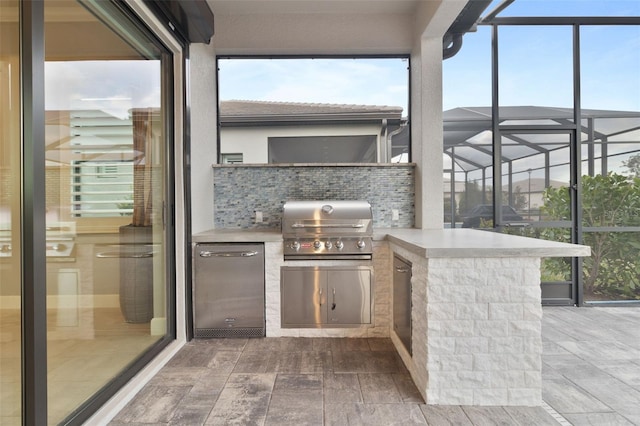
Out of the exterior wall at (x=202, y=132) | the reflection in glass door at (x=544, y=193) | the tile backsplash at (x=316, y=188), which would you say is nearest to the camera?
the exterior wall at (x=202, y=132)

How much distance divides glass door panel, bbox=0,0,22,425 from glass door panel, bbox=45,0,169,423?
15 cm

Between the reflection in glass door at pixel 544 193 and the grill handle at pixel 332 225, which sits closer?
the grill handle at pixel 332 225

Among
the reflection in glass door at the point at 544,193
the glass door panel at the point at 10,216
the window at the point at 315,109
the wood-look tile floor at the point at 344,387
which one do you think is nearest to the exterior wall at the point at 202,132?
the window at the point at 315,109

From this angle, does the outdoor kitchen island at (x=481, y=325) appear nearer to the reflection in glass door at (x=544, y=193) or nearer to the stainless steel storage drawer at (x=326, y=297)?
the stainless steel storage drawer at (x=326, y=297)

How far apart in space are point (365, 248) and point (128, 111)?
6.57 ft

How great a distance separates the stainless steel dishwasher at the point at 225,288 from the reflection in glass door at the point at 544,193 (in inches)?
109

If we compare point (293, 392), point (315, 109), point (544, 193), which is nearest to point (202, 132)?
point (315, 109)

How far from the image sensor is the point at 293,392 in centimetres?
215

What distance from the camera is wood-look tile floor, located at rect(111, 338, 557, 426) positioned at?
6.15 ft

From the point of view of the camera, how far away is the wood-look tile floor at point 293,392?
1.87m

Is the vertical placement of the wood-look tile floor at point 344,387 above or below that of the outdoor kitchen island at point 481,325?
below

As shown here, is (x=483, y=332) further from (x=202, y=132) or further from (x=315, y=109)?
(x=202, y=132)

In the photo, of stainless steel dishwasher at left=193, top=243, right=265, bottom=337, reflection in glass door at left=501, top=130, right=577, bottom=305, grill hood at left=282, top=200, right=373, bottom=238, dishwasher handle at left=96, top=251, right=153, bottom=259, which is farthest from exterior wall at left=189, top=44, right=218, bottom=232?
reflection in glass door at left=501, top=130, right=577, bottom=305

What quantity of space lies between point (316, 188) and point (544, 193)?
2.52 meters
